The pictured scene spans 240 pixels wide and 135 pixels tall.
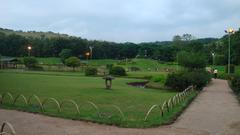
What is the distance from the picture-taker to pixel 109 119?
1298 centimetres

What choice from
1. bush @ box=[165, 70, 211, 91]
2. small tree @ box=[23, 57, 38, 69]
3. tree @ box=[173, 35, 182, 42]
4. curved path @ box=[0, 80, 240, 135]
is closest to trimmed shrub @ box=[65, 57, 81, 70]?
small tree @ box=[23, 57, 38, 69]

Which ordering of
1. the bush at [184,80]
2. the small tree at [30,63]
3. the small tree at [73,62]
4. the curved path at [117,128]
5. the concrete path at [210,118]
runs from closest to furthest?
1. the curved path at [117,128]
2. the concrete path at [210,118]
3. the bush at [184,80]
4. the small tree at [73,62]
5. the small tree at [30,63]

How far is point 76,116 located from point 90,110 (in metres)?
2.42

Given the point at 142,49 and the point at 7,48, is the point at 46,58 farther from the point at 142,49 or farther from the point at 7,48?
the point at 142,49

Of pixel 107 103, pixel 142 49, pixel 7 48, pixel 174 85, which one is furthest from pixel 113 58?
pixel 107 103

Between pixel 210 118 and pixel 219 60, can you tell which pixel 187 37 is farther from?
pixel 210 118

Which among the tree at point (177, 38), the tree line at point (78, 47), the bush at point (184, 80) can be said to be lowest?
the bush at point (184, 80)

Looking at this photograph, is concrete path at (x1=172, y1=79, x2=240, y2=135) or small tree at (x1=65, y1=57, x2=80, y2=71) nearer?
concrete path at (x1=172, y1=79, x2=240, y2=135)

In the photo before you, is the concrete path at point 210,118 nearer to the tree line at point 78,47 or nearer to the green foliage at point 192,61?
the green foliage at point 192,61

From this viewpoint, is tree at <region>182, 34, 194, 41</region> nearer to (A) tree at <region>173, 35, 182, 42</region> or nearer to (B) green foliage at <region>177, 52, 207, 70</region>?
(A) tree at <region>173, 35, 182, 42</region>

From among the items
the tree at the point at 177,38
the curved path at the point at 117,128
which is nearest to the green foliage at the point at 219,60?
→ the tree at the point at 177,38

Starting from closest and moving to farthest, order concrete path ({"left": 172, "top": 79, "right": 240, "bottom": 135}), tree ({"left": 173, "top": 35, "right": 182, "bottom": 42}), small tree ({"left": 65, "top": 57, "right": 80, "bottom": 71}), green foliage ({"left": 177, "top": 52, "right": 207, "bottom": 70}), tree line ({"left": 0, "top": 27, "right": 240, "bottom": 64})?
concrete path ({"left": 172, "top": 79, "right": 240, "bottom": 135})
green foliage ({"left": 177, "top": 52, "right": 207, "bottom": 70})
small tree ({"left": 65, "top": 57, "right": 80, "bottom": 71})
tree line ({"left": 0, "top": 27, "right": 240, "bottom": 64})
tree ({"left": 173, "top": 35, "right": 182, "bottom": 42})

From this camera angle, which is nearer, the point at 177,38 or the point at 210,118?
the point at 210,118

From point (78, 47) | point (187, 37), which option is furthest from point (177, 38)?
point (78, 47)
